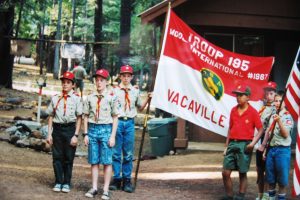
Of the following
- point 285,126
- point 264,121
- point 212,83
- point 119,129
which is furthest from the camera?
point 212,83

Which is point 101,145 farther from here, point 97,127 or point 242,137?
point 242,137

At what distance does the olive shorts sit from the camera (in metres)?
7.68

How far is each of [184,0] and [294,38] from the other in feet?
12.1

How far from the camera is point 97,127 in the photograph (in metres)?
7.77

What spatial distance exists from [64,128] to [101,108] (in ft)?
2.29

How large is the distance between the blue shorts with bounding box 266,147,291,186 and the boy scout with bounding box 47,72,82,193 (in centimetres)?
290

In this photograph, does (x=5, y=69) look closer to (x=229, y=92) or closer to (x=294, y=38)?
(x=294, y=38)

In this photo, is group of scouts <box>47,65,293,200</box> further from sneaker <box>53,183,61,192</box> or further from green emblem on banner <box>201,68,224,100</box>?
green emblem on banner <box>201,68,224,100</box>

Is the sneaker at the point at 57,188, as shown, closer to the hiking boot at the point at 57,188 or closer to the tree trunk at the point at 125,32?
the hiking boot at the point at 57,188

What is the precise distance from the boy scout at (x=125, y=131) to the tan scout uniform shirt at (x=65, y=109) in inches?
27.3

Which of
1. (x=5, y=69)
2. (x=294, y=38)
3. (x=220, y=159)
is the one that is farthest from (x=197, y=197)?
(x=5, y=69)

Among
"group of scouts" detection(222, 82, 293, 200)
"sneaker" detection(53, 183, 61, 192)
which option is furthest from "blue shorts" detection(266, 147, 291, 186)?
"sneaker" detection(53, 183, 61, 192)

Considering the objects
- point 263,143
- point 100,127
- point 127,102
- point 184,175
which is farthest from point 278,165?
point 184,175

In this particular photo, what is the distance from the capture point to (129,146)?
27.5 feet
